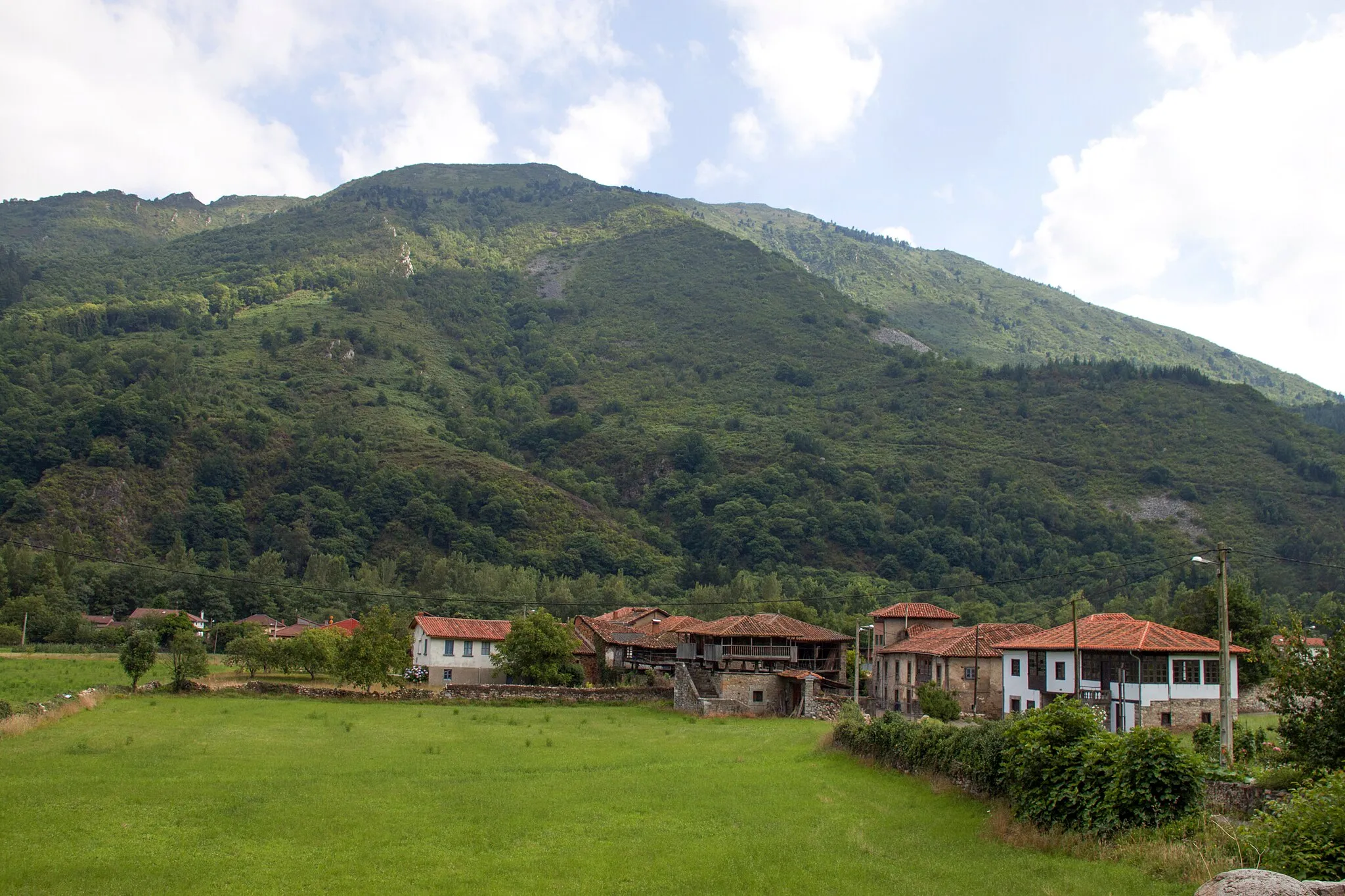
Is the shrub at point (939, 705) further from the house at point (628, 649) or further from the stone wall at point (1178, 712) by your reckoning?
the house at point (628, 649)

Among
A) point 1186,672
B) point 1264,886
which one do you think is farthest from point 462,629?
point 1264,886

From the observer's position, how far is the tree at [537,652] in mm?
57594

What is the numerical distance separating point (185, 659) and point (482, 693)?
13.8 meters

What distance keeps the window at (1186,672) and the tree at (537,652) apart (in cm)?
3099

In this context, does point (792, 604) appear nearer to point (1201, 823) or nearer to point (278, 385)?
point (1201, 823)

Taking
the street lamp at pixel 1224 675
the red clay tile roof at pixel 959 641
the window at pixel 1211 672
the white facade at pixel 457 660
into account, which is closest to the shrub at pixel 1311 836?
the street lamp at pixel 1224 675

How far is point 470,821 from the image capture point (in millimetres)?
21000

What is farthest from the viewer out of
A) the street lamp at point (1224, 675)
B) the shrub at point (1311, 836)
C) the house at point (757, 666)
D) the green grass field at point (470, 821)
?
the house at point (757, 666)

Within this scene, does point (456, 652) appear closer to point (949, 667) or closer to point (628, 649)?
point (628, 649)

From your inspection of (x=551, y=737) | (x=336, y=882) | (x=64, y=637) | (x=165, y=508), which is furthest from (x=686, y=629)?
(x=165, y=508)

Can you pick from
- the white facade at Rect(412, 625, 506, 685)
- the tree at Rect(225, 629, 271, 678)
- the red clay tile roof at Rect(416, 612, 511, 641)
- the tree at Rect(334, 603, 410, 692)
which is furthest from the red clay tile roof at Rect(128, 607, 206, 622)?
the tree at Rect(334, 603, 410, 692)

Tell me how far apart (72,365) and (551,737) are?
15317 cm

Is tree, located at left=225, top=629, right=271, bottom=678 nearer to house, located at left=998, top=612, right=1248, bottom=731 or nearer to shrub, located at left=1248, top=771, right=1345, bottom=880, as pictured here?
house, located at left=998, top=612, right=1248, bottom=731

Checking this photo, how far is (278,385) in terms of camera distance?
560 feet
